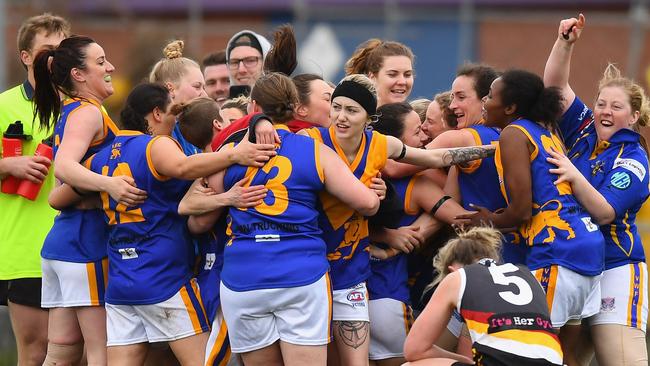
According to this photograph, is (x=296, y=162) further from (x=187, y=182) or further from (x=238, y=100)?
(x=238, y=100)

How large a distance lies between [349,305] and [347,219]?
17.5 inches

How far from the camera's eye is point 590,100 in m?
18.0

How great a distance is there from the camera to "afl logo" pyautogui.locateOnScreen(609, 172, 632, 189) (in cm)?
590

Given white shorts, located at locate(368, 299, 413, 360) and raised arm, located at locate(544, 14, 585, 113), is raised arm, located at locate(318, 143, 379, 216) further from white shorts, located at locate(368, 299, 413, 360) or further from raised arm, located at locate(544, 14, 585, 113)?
raised arm, located at locate(544, 14, 585, 113)

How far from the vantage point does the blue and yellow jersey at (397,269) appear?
19.4ft

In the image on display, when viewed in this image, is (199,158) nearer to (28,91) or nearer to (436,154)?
(436,154)

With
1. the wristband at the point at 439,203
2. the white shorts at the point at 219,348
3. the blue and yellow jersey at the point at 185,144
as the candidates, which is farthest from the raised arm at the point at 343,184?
the blue and yellow jersey at the point at 185,144

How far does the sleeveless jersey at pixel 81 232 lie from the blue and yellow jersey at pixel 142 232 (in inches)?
7.5

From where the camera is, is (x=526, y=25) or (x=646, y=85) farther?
(x=526, y=25)

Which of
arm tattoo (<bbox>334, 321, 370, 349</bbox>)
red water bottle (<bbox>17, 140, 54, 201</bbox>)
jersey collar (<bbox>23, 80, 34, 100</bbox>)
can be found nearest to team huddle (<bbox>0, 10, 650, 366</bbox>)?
arm tattoo (<bbox>334, 321, 370, 349</bbox>)

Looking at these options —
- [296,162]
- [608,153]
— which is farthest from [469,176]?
[296,162]

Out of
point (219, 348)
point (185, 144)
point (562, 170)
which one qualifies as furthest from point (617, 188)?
point (185, 144)

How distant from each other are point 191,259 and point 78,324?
83cm

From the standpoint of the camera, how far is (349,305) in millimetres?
5633
